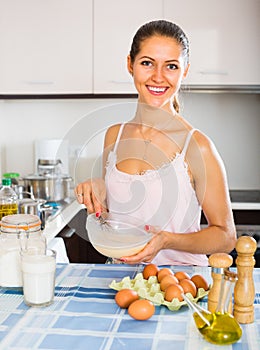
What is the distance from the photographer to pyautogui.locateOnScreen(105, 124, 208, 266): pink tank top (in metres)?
1.61

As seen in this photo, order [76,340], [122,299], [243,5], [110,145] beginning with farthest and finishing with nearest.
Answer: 1. [243,5]
2. [110,145]
3. [122,299]
4. [76,340]

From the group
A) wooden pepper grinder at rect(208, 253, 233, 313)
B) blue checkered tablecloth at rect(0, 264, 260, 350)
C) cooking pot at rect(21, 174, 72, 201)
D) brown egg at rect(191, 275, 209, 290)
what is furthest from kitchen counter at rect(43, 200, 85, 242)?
wooden pepper grinder at rect(208, 253, 233, 313)

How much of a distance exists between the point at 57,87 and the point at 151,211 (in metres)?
1.69

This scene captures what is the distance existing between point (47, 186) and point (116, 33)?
0.89 m

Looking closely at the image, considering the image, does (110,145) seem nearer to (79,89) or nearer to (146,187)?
(146,187)

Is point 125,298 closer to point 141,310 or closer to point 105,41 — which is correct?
point 141,310

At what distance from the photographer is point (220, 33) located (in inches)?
119

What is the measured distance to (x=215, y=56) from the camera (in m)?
3.04

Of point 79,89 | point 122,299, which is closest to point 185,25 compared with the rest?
point 79,89

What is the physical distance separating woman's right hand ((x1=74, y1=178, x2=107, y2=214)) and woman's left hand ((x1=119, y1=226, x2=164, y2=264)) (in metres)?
0.18

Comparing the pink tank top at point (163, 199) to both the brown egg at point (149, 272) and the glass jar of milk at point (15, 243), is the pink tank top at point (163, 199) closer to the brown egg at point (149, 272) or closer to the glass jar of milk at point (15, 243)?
the brown egg at point (149, 272)

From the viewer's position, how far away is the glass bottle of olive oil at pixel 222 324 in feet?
3.44

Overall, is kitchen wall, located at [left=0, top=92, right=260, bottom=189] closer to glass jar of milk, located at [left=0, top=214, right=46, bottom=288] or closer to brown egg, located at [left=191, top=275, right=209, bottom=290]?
glass jar of milk, located at [left=0, top=214, right=46, bottom=288]

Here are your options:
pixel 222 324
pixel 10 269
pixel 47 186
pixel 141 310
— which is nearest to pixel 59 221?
pixel 47 186
